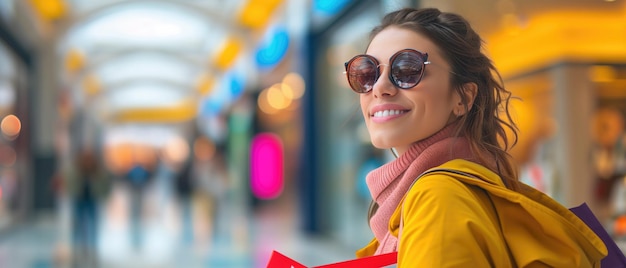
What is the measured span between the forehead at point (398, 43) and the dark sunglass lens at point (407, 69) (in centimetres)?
3

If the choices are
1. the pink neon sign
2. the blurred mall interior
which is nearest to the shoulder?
the blurred mall interior

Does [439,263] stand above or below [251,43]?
below

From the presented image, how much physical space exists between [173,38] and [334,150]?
1215 centimetres

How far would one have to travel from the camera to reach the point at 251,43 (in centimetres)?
1541

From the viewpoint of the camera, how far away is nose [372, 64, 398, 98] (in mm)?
1122

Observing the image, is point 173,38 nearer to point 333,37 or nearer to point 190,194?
point 190,194

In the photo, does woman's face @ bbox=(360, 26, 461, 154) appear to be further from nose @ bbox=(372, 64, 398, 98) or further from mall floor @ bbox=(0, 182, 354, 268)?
mall floor @ bbox=(0, 182, 354, 268)

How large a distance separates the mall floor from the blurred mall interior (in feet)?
0.12

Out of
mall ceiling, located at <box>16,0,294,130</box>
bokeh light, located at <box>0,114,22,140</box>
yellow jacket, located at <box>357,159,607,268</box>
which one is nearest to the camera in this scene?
yellow jacket, located at <box>357,159,607,268</box>

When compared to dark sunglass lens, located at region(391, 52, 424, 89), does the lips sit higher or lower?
lower

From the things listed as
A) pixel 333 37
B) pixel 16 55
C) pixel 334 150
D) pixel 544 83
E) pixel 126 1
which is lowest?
pixel 334 150

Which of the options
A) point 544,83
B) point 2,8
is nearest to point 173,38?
point 2,8

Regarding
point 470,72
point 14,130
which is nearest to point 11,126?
point 14,130

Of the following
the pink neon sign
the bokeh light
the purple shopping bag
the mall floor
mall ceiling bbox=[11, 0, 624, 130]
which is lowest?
the mall floor
